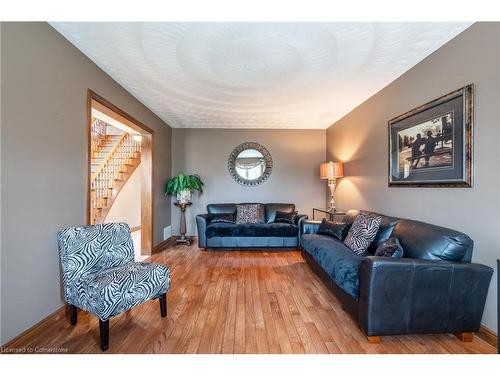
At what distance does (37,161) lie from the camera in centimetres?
161

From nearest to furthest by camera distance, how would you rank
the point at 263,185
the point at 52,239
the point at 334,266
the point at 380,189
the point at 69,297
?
the point at 69,297
the point at 52,239
the point at 334,266
the point at 380,189
the point at 263,185

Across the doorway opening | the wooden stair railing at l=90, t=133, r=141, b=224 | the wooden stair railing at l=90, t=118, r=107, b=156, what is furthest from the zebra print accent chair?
the wooden stair railing at l=90, t=118, r=107, b=156

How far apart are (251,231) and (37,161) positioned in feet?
9.55

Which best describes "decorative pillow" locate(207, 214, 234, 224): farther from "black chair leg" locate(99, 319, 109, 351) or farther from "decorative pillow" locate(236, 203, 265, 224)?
"black chair leg" locate(99, 319, 109, 351)

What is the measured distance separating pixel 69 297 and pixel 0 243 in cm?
60

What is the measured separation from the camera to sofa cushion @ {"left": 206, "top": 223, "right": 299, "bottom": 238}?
3.75m

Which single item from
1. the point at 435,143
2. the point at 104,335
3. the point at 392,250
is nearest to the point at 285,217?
the point at 392,250

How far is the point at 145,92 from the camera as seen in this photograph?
2.93 m

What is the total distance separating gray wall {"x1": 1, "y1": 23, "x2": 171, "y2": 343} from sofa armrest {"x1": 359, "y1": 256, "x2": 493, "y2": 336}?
8.23 feet

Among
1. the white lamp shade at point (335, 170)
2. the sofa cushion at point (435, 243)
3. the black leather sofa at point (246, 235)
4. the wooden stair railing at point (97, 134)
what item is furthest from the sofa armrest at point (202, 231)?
the wooden stair railing at point (97, 134)

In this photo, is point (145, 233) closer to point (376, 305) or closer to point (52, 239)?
point (52, 239)

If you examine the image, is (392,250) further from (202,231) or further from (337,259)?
(202,231)

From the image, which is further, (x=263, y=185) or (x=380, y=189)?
(x=263, y=185)
